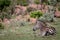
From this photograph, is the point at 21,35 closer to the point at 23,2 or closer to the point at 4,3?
the point at 4,3

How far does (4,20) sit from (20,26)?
2399 millimetres

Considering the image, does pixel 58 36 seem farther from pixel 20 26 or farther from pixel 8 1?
pixel 8 1

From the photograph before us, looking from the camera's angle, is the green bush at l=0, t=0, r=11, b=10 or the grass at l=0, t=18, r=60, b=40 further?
the green bush at l=0, t=0, r=11, b=10

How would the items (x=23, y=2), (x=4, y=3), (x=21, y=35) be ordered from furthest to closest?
(x=23, y=2) → (x=4, y=3) → (x=21, y=35)

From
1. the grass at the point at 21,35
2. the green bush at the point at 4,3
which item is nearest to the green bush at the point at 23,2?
the green bush at the point at 4,3

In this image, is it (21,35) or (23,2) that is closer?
(21,35)

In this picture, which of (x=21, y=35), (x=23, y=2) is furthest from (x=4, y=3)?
(x=21, y=35)

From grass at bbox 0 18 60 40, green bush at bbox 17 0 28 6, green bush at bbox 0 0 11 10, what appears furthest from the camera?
green bush at bbox 17 0 28 6

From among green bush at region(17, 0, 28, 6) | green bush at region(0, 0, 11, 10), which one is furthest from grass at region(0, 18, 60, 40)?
Answer: green bush at region(17, 0, 28, 6)

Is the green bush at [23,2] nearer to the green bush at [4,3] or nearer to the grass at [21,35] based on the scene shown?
the green bush at [4,3]

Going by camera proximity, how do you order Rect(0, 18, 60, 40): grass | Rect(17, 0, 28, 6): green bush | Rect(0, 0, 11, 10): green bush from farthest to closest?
Rect(17, 0, 28, 6): green bush, Rect(0, 0, 11, 10): green bush, Rect(0, 18, 60, 40): grass

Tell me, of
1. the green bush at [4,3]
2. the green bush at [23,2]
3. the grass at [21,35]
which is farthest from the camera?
the green bush at [23,2]

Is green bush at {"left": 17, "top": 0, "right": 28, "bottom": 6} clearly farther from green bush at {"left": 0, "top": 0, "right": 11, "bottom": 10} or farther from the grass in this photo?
the grass

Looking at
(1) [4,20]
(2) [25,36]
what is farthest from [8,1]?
(2) [25,36]
